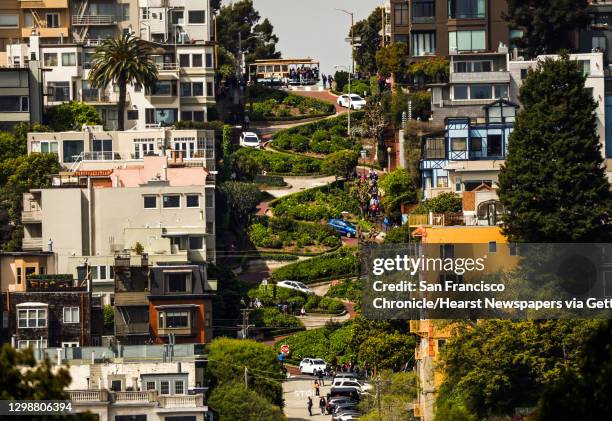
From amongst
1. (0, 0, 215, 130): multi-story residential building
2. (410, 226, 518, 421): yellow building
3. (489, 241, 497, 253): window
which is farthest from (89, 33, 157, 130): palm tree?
(489, 241, 497, 253): window

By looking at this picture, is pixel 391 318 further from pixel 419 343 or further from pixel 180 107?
pixel 180 107

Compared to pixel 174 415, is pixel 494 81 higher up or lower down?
higher up

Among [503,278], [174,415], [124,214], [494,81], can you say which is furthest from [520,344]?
[494,81]

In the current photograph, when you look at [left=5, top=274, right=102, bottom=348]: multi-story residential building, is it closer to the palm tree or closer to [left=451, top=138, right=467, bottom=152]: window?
[left=451, top=138, right=467, bottom=152]: window

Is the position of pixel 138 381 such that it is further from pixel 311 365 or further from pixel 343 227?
pixel 343 227

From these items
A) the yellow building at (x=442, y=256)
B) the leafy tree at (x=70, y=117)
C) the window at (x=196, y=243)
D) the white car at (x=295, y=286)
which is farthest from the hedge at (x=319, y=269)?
the leafy tree at (x=70, y=117)

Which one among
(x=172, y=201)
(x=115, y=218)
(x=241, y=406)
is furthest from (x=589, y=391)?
(x=115, y=218)
